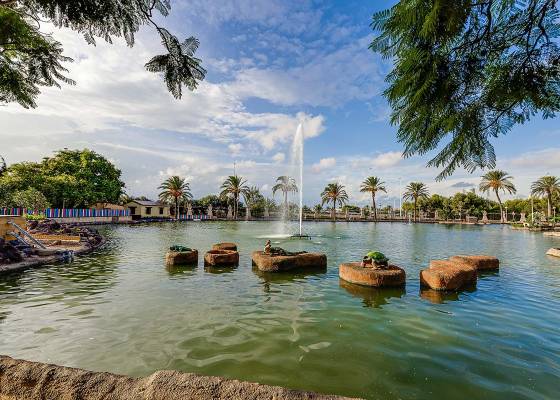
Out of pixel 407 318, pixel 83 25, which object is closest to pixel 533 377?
pixel 407 318

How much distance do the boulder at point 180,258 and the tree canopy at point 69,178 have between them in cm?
3489

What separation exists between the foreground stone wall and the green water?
2.18 meters

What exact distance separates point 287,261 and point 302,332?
252 inches

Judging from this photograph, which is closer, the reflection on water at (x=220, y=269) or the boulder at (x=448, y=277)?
the boulder at (x=448, y=277)

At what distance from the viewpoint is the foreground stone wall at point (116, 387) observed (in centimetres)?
247

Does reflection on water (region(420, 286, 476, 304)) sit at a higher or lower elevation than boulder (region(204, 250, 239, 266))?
lower

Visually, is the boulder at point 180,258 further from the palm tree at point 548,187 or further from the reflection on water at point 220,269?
the palm tree at point 548,187

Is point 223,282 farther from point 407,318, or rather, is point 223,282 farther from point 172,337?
point 407,318

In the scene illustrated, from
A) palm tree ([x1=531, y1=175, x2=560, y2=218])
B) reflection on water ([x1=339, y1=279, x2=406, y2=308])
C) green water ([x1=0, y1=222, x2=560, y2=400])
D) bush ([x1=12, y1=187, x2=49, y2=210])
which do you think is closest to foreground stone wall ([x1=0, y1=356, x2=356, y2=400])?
green water ([x1=0, y1=222, x2=560, y2=400])

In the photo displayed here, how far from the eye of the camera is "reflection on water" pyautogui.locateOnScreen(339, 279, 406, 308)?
28.3ft

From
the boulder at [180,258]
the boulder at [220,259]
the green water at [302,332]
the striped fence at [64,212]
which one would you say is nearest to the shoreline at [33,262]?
the green water at [302,332]

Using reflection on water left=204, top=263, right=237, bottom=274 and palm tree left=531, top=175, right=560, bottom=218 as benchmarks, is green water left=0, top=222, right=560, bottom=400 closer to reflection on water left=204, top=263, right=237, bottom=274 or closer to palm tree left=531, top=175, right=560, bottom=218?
reflection on water left=204, top=263, right=237, bottom=274

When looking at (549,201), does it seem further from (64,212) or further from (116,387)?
(64,212)

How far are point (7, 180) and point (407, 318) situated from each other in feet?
161
